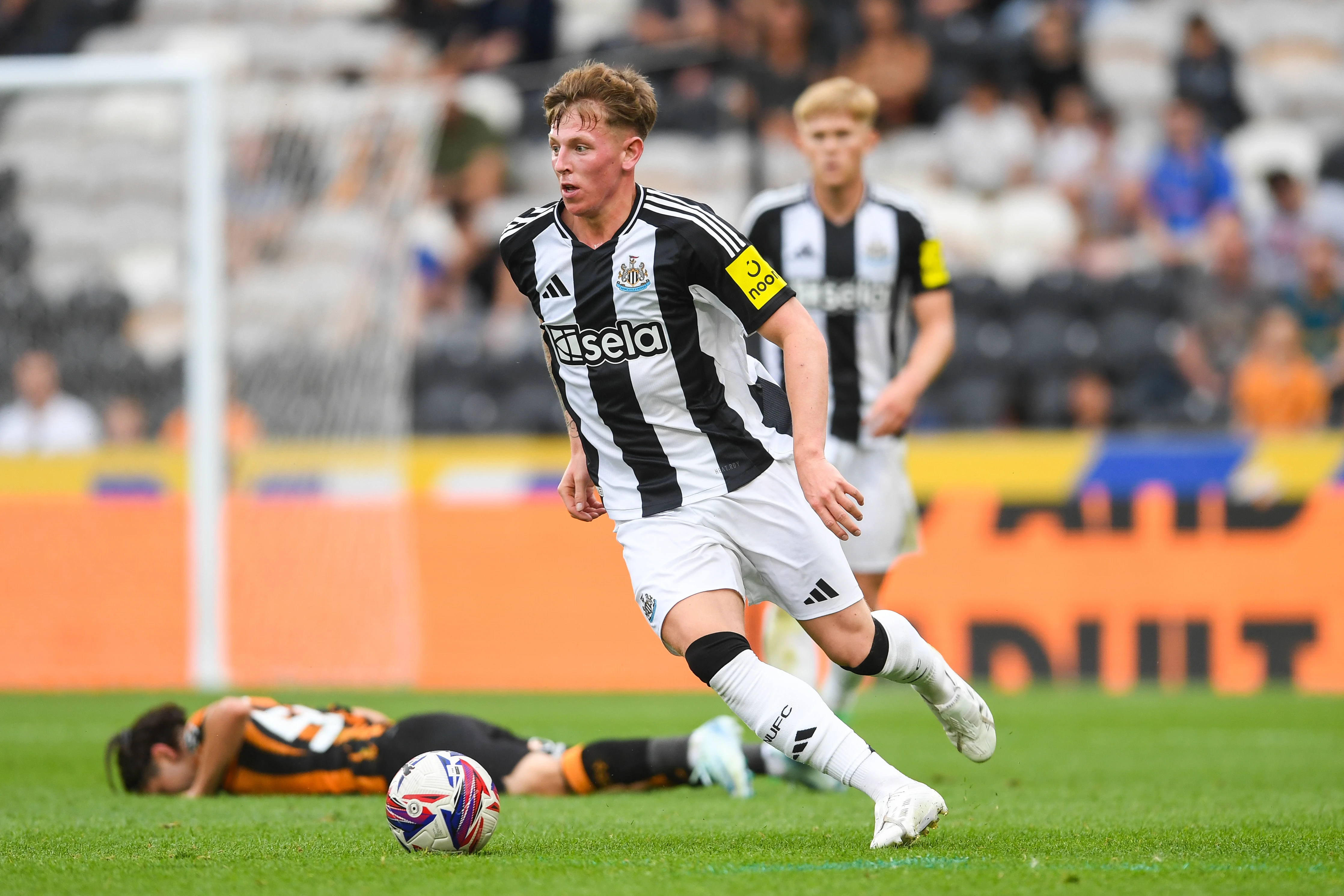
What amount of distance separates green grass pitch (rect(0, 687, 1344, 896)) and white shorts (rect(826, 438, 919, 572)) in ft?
3.12

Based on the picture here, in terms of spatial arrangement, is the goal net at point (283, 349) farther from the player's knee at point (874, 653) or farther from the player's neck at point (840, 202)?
the player's knee at point (874, 653)

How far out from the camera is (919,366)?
6.38 m

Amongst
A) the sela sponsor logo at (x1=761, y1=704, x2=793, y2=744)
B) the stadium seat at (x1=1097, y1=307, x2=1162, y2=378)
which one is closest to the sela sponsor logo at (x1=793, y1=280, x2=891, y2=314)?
the sela sponsor logo at (x1=761, y1=704, x2=793, y2=744)

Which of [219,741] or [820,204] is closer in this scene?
[219,741]

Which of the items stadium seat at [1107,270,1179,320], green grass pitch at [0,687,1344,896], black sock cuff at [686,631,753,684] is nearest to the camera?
green grass pitch at [0,687,1344,896]

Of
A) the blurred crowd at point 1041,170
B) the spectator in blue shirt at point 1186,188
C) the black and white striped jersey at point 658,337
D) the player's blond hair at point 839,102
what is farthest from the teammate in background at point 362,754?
the spectator in blue shirt at point 1186,188

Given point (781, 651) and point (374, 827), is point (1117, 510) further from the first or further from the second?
point (374, 827)

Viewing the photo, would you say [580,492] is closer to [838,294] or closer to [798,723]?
[798,723]

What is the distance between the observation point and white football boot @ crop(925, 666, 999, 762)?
15.9 feet

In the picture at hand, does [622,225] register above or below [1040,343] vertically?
above

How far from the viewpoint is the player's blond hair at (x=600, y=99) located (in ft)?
14.9

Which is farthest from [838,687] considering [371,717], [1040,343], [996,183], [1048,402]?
[996,183]

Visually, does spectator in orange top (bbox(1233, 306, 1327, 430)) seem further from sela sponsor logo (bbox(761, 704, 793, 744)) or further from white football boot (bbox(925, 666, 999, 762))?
sela sponsor logo (bbox(761, 704, 793, 744))

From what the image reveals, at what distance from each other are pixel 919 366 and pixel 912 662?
1.91 metres
